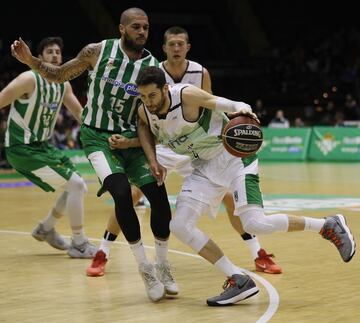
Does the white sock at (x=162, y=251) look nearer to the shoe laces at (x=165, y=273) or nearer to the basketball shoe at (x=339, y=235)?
the shoe laces at (x=165, y=273)

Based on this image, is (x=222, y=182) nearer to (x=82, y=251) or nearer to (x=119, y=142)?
(x=119, y=142)

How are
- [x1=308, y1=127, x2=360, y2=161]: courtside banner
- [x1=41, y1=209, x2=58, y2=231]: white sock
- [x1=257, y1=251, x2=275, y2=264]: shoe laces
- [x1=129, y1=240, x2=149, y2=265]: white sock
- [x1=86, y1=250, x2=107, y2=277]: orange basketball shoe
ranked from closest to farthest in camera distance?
[x1=129, y1=240, x2=149, y2=265]: white sock
[x1=86, y1=250, x2=107, y2=277]: orange basketball shoe
[x1=257, y1=251, x2=275, y2=264]: shoe laces
[x1=41, y1=209, x2=58, y2=231]: white sock
[x1=308, y1=127, x2=360, y2=161]: courtside banner

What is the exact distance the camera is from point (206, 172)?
6.30 meters

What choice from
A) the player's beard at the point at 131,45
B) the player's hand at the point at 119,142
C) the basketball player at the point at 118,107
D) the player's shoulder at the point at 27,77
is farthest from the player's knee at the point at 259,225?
the player's shoulder at the point at 27,77

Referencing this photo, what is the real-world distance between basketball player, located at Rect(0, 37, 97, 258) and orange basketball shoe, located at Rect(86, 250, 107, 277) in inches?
33.1

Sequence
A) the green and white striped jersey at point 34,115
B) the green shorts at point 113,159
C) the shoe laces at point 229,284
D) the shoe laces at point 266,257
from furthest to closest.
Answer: the green and white striped jersey at point 34,115 < the shoe laces at point 266,257 < the green shorts at point 113,159 < the shoe laces at point 229,284

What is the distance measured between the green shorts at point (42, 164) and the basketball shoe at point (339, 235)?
9.06 feet

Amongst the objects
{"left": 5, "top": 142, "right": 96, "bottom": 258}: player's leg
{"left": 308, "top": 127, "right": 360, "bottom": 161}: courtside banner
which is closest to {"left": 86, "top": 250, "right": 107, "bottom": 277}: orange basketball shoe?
{"left": 5, "top": 142, "right": 96, "bottom": 258}: player's leg

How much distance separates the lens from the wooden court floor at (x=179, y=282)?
220 inches

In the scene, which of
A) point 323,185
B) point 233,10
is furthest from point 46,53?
point 233,10

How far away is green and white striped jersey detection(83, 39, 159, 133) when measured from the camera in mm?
6720

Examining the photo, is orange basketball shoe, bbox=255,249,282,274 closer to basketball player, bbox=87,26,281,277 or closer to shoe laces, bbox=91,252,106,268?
basketball player, bbox=87,26,281,277

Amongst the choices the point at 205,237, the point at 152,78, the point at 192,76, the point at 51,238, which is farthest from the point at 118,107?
the point at 51,238

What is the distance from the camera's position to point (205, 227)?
992cm
